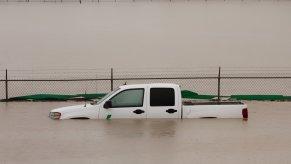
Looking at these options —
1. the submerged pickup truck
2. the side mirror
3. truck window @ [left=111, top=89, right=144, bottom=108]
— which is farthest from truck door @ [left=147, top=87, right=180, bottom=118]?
the side mirror

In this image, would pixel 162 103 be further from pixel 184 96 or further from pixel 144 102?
pixel 184 96

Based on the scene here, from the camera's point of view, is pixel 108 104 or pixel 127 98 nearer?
pixel 108 104

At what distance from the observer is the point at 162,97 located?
14.1m

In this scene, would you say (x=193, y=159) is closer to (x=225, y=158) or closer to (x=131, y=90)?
(x=225, y=158)

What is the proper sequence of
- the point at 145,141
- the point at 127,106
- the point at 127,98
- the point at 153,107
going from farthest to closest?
the point at 127,98, the point at 127,106, the point at 153,107, the point at 145,141

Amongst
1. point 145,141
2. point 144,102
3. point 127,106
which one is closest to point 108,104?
point 127,106

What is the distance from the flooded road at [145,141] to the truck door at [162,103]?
0.25m

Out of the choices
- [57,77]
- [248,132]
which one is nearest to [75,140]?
[248,132]

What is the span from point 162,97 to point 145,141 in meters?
2.34

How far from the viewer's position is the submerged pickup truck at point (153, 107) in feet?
45.9

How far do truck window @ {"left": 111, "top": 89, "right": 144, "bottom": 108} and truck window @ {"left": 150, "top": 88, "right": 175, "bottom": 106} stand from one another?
337mm

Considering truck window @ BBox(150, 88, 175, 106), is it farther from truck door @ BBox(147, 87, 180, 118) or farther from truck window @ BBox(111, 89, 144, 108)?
truck window @ BBox(111, 89, 144, 108)

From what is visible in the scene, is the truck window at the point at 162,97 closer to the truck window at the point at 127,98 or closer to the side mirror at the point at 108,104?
the truck window at the point at 127,98

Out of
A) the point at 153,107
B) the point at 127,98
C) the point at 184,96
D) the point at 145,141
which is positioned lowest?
the point at 184,96
